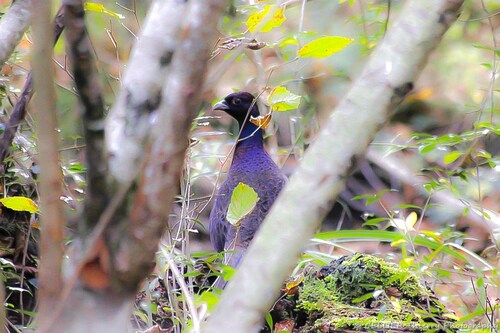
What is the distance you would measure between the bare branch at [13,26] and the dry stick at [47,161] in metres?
1.31

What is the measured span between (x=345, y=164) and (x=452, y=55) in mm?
4702

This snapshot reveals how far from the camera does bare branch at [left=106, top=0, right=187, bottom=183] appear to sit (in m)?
1.37

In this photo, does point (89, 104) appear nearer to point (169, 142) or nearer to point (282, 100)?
point (169, 142)


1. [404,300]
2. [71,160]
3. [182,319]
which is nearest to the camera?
[182,319]

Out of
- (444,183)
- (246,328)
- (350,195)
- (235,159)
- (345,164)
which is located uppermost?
(345,164)

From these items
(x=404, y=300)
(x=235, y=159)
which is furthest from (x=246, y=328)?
(x=235, y=159)

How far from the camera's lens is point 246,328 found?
118 cm

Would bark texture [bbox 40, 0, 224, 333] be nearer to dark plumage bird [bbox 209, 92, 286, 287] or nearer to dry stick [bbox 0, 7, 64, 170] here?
dry stick [bbox 0, 7, 64, 170]

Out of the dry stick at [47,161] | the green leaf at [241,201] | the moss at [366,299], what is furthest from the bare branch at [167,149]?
the moss at [366,299]

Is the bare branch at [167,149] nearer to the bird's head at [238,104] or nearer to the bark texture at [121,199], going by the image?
the bark texture at [121,199]

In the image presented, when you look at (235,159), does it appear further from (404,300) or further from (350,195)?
(404,300)

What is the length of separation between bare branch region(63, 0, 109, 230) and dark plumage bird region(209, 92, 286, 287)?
297cm

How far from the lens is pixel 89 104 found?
119 cm

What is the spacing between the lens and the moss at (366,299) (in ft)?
8.61
